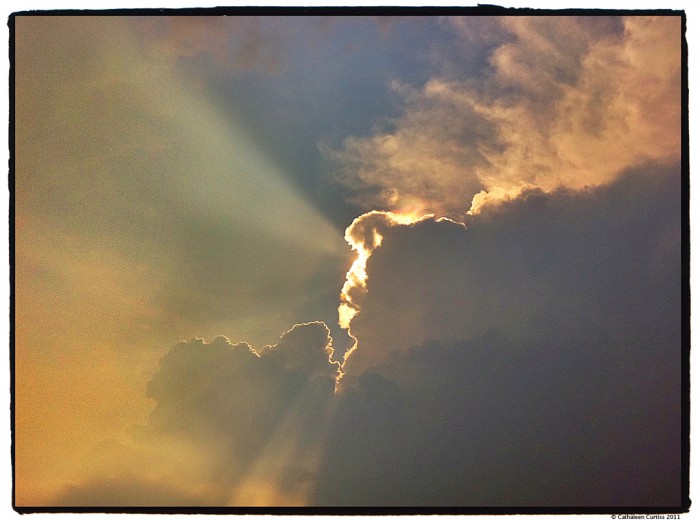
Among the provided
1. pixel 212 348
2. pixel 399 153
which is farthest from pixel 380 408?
pixel 399 153

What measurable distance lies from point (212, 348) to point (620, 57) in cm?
339

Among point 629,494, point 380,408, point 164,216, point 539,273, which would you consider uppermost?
point 164,216

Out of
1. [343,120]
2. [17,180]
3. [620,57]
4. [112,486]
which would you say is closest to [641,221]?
[620,57]

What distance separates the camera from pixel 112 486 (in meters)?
4.19

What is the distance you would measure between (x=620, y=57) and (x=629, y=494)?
2.95m

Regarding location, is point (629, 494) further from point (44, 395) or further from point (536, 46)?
point (44, 395)

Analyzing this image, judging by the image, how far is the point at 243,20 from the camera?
14.0 feet

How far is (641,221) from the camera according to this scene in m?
4.22

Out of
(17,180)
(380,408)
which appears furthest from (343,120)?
(17,180)

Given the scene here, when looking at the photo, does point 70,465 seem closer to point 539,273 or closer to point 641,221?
point 539,273

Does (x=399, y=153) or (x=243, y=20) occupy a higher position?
(x=243, y=20)

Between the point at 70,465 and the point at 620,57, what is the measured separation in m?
4.63

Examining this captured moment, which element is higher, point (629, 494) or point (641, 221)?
point (641, 221)

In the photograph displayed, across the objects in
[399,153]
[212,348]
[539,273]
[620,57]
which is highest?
[620,57]
